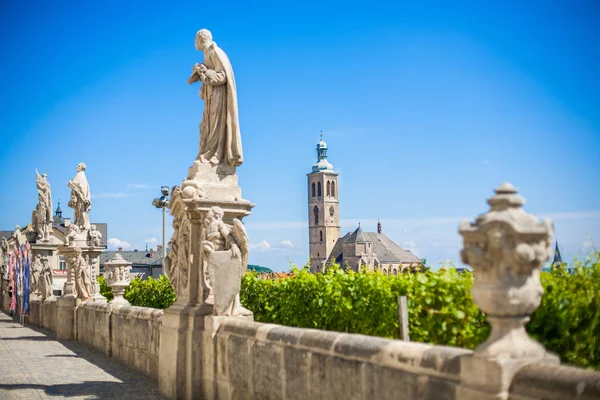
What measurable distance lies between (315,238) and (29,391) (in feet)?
505

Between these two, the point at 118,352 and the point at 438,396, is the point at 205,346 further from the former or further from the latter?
the point at 118,352

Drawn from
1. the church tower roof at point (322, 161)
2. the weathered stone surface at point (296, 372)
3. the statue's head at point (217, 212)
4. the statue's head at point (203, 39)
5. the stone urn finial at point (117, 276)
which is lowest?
the weathered stone surface at point (296, 372)

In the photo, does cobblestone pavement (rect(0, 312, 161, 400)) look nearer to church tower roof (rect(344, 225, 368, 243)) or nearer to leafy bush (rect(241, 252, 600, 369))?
leafy bush (rect(241, 252, 600, 369))

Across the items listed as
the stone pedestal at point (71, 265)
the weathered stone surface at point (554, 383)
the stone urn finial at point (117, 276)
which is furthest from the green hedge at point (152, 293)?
the weathered stone surface at point (554, 383)

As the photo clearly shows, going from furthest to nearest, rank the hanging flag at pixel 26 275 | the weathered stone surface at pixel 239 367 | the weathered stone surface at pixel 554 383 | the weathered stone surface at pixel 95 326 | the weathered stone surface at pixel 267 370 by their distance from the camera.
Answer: the hanging flag at pixel 26 275 → the weathered stone surface at pixel 95 326 → the weathered stone surface at pixel 239 367 → the weathered stone surface at pixel 267 370 → the weathered stone surface at pixel 554 383

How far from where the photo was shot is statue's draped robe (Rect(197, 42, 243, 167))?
8.92m

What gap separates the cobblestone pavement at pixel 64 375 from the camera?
29.9 ft

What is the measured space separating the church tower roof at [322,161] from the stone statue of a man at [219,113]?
523 ft

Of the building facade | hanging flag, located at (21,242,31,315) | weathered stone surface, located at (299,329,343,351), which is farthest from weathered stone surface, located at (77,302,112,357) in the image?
the building facade

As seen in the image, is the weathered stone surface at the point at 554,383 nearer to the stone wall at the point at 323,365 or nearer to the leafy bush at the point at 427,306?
the stone wall at the point at 323,365

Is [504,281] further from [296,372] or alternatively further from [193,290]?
[193,290]

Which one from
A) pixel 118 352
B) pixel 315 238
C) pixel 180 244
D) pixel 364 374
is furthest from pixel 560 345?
pixel 315 238

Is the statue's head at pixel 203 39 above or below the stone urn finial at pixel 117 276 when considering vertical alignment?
above

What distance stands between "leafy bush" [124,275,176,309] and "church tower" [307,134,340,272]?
138m
